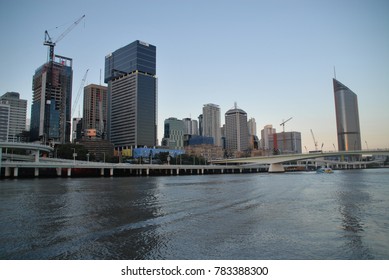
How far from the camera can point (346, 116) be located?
161m

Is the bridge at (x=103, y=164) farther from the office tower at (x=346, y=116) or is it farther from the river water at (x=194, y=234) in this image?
the river water at (x=194, y=234)

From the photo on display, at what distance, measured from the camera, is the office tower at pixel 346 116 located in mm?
155000

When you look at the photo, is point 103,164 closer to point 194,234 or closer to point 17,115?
point 194,234

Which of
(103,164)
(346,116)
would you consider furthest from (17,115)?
(346,116)

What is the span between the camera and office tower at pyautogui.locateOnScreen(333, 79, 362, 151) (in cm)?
15500

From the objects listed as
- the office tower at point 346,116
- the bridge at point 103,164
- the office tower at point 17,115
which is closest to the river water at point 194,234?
the bridge at point 103,164

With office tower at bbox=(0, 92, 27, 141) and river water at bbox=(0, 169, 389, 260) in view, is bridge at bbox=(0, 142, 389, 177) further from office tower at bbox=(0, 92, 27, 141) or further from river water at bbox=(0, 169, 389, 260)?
river water at bbox=(0, 169, 389, 260)

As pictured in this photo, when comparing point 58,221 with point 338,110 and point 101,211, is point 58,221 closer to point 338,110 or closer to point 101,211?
point 101,211

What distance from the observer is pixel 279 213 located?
16.6 m

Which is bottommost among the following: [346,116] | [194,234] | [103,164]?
[194,234]

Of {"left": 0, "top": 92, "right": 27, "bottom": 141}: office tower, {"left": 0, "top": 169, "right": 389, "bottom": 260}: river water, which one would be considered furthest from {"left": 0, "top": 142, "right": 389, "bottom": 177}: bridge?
{"left": 0, "top": 169, "right": 389, "bottom": 260}: river water

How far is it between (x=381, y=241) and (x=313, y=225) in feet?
10.1

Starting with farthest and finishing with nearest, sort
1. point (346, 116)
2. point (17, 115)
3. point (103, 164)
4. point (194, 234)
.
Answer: point (17, 115)
point (346, 116)
point (103, 164)
point (194, 234)
